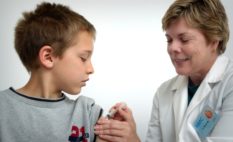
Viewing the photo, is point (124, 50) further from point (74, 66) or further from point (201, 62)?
point (74, 66)

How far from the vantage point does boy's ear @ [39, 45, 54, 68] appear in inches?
36.6

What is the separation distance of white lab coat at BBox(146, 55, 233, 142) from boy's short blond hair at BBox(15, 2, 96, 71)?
0.55 metres

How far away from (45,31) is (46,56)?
9 centimetres

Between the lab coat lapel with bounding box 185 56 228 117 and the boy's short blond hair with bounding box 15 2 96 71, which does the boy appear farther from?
the lab coat lapel with bounding box 185 56 228 117

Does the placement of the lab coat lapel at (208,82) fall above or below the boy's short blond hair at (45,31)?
below

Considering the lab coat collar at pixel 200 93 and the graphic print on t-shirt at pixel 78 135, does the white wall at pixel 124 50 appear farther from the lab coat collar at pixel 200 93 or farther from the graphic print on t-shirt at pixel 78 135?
the graphic print on t-shirt at pixel 78 135

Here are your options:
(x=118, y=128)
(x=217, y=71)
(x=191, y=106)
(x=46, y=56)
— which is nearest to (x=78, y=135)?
(x=118, y=128)

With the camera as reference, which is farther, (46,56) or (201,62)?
(201,62)

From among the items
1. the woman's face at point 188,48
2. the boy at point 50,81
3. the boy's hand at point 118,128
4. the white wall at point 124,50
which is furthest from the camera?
the white wall at point 124,50

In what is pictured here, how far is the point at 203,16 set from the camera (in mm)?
1139

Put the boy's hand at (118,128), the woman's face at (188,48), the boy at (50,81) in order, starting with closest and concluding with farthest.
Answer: the boy at (50,81) → the boy's hand at (118,128) → the woman's face at (188,48)

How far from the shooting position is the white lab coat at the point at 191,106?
3.41 feet

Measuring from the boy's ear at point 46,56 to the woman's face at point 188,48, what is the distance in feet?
1.68

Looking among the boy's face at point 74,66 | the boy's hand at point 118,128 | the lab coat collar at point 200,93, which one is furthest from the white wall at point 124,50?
the boy's face at point 74,66
